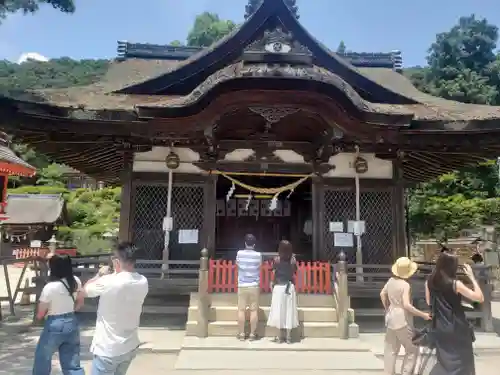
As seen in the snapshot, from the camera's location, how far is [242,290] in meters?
6.73

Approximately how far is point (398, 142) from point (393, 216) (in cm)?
177

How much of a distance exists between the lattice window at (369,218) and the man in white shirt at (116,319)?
662 cm

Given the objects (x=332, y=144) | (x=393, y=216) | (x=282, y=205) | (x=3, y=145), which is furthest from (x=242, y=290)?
(x=3, y=145)

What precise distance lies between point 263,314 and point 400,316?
2.94 metres

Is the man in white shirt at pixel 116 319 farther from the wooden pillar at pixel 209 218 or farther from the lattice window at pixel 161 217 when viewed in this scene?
the lattice window at pixel 161 217

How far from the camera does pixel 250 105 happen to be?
8.00m

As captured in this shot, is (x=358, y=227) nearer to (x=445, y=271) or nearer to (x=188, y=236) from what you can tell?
(x=188, y=236)

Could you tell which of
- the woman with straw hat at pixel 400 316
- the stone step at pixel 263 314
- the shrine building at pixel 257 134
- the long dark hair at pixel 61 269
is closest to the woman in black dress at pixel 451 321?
the woman with straw hat at pixel 400 316

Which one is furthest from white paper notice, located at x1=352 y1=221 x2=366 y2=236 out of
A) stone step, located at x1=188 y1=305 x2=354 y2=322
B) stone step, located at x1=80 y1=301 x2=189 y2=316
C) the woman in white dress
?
stone step, located at x1=80 y1=301 x2=189 y2=316

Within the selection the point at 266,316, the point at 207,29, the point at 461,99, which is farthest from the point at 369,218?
the point at 207,29

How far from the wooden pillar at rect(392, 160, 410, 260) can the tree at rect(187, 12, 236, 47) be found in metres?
51.8

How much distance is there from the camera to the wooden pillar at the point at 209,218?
913cm

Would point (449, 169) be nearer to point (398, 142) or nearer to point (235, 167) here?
point (398, 142)

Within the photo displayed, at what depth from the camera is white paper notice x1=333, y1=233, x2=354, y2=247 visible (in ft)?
30.5
